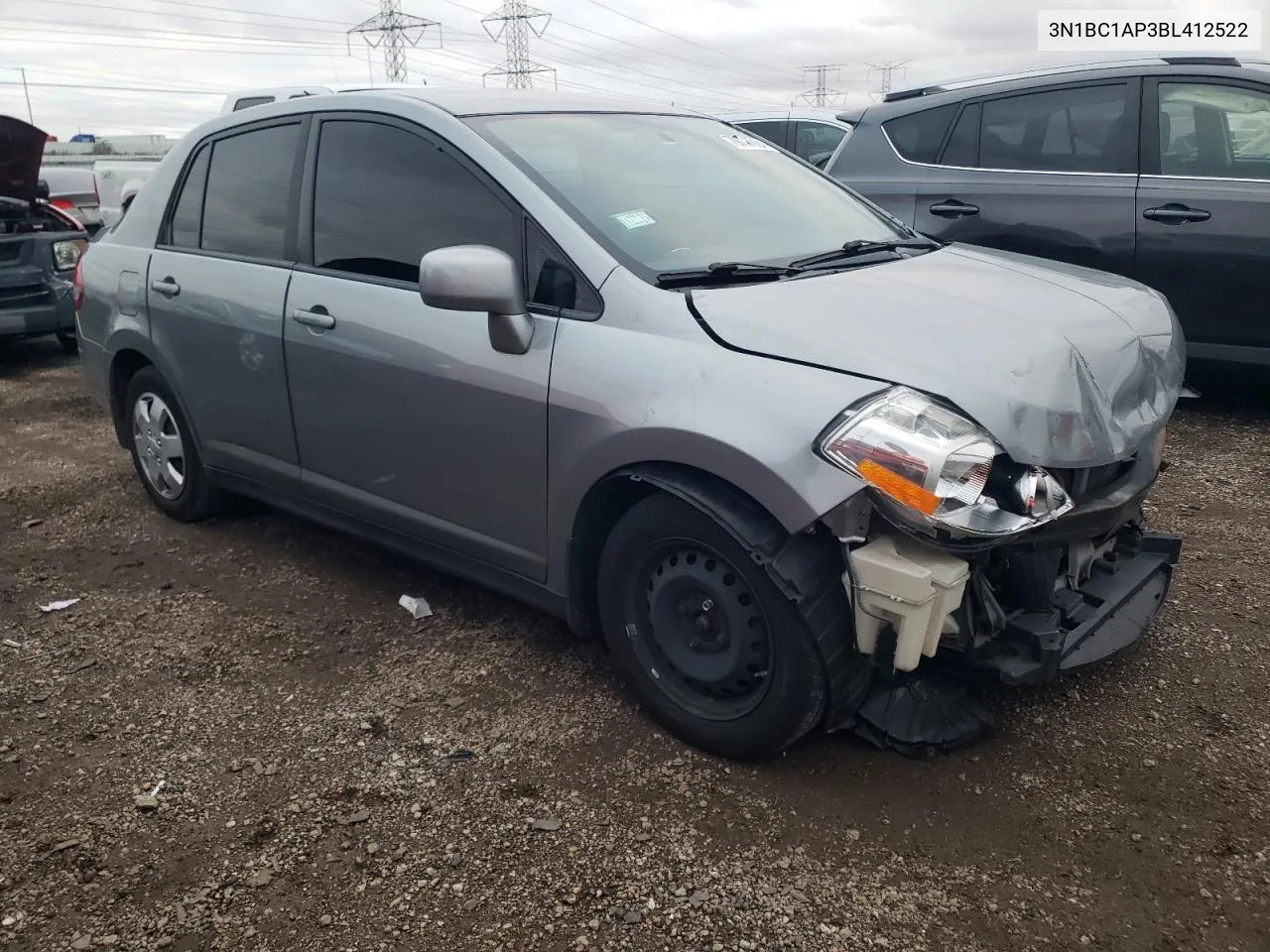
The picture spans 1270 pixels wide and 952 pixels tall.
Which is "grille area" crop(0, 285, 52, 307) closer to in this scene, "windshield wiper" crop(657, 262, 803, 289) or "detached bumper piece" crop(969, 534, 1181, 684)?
"windshield wiper" crop(657, 262, 803, 289)

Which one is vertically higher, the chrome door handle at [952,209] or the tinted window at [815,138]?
the tinted window at [815,138]

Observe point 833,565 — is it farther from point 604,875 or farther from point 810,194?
point 810,194

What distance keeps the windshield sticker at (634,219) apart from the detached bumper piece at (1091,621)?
4.83 feet

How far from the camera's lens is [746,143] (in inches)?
148

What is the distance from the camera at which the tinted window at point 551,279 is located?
9.18 feet

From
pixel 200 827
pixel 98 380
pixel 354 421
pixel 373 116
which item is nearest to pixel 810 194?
pixel 373 116

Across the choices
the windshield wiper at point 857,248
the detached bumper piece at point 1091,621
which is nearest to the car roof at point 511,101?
the windshield wiper at point 857,248

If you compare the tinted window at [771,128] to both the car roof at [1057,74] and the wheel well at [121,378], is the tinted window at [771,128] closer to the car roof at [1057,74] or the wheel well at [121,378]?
the car roof at [1057,74]

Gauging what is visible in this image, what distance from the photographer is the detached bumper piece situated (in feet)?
8.11

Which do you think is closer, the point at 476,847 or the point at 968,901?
the point at 968,901

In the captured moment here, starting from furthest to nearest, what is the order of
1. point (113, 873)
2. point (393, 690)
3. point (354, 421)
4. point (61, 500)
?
point (61, 500) < point (354, 421) < point (393, 690) < point (113, 873)

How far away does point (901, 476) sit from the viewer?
2.24 meters

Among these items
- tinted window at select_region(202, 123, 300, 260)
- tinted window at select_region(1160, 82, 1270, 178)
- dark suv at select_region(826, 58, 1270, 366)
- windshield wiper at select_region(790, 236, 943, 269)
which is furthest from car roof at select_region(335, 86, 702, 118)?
tinted window at select_region(1160, 82, 1270, 178)

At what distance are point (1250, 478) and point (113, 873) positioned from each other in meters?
4.64
